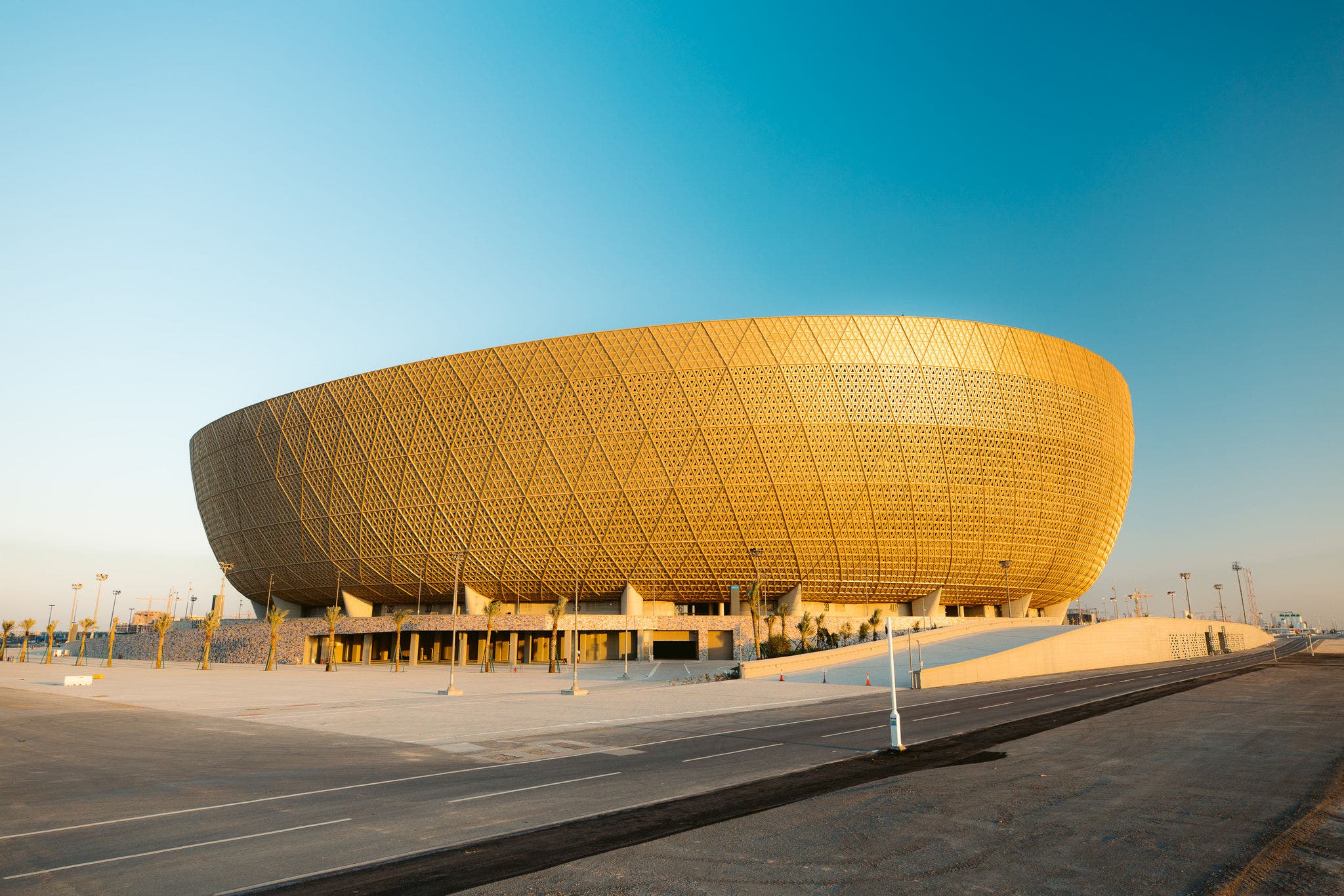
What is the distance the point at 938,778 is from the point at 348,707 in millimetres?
19407

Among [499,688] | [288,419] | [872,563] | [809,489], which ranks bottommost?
[499,688]

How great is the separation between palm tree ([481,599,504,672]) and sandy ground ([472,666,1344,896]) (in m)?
37.3

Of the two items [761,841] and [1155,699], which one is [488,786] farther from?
[1155,699]

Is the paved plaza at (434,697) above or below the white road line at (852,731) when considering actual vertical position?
below

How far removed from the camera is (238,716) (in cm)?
2134

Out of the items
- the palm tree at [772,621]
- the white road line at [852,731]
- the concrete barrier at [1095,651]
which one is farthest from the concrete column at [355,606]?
the white road line at [852,731]

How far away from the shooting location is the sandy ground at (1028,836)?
21.1 feet

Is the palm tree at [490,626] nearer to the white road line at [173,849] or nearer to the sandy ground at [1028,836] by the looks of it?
the white road line at [173,849]

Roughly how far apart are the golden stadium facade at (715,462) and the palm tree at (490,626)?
10.00ft

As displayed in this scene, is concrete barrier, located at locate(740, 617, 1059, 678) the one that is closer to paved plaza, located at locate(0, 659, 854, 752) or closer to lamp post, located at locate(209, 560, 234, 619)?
paved plaza, located at locate(0, 659, 854, 752)

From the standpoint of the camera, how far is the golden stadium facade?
53375 millimetres

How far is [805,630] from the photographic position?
50.2 meters

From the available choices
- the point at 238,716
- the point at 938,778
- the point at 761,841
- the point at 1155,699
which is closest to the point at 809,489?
the point at 1155,699

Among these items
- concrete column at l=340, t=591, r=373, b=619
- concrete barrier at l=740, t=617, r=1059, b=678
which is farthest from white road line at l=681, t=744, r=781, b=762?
concrete column at l=340, t=591, r=373, b=619
